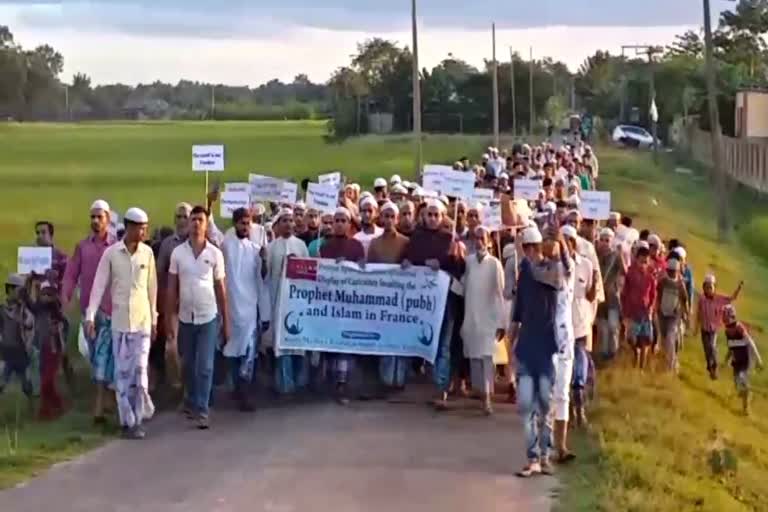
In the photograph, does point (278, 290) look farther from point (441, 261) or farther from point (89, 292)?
point (89, 292)

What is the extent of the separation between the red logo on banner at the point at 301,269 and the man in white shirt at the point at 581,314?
8.18 feet

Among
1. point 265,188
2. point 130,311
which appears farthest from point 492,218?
point 130,311

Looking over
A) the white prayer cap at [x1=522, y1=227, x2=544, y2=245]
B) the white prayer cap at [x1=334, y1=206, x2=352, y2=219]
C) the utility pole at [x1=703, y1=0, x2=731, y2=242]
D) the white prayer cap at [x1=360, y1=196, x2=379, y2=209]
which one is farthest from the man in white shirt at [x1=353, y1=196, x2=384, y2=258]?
the utility pole at [x1=703, y1=0, x2=731, y2=242]

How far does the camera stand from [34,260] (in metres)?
15.1

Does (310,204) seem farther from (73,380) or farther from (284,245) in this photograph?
(73,380)

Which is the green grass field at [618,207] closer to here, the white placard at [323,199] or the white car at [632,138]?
the white placard at [323,199]

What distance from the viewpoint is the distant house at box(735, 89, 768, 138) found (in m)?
72.0

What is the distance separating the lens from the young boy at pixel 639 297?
699 inches

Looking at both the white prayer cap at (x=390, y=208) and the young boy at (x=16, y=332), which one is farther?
the white prayer cap at (x=390, y=208)

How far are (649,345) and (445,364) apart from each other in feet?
12.0

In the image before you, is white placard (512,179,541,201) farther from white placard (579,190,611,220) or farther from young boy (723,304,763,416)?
young boy (723,304,763,416)

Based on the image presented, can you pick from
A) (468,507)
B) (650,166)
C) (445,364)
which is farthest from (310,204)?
(650,166)

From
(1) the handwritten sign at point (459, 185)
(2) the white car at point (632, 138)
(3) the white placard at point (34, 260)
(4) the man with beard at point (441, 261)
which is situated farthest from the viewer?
(2) the white car at point (632, 138)

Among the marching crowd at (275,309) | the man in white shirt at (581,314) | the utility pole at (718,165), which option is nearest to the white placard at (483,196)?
the marching crowd at (275,309)
